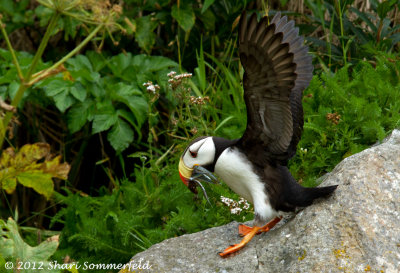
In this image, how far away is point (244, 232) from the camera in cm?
319

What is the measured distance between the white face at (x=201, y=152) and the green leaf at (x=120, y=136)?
1580mm

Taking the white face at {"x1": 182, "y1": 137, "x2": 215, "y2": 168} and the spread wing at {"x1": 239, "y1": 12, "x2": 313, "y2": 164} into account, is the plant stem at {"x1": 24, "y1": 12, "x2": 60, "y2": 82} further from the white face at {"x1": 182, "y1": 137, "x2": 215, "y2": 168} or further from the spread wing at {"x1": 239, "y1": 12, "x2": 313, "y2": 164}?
the spread wing at {"x1": 239, "y1": 12, "x2": 313, "y2": 164}

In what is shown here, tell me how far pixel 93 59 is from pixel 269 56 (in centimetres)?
275

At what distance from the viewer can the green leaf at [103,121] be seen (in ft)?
15.2

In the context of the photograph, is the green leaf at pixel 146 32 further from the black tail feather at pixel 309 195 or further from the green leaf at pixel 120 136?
the black tail feather at pixel 309 195

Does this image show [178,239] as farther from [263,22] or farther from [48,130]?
[48,130]

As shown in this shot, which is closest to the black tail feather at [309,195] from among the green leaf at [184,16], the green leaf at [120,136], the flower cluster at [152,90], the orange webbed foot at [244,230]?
the orange webbed foot at [244,230]

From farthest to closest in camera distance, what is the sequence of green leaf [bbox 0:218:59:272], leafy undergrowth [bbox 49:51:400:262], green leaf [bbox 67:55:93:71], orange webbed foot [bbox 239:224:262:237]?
green leaf [bbox 67:55:93:71] < leafy undergrowth [bbox 49:51:400:262] < orange webbed foot [bbox 239:224:262:237] < green leaf [bbox 0:218:59:272]

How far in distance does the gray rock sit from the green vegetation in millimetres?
585

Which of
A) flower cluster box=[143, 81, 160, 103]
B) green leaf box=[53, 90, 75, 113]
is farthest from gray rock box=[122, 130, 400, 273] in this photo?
green leaf box=[53, 90, 75, 113]

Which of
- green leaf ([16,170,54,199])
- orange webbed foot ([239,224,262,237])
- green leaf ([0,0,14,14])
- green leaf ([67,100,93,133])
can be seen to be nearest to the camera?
orange webbed foot ([239,224,262,237])

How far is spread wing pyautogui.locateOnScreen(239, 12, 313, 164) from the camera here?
8.88 feet

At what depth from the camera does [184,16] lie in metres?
5.07

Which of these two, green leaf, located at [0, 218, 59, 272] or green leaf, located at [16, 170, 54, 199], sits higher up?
green leaf, located at [16, 170, 54, 199]
